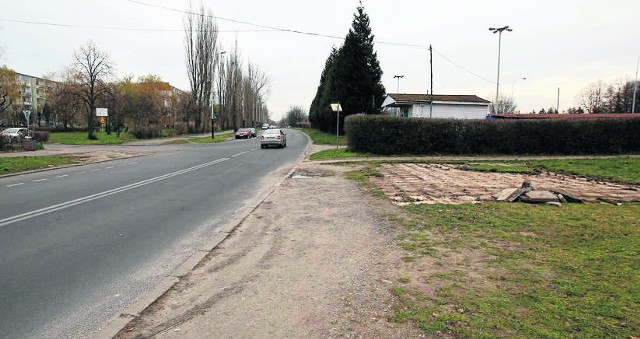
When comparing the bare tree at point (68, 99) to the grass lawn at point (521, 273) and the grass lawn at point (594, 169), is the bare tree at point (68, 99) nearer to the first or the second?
the grass lawn at point (594, 169)

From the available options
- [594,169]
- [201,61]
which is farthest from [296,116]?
[594,169]

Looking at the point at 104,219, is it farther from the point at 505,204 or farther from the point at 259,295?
the point at 505,204

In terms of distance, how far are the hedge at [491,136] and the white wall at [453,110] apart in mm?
21196

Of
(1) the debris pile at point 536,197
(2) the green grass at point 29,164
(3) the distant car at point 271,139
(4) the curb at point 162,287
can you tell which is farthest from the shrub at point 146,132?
(1) the debris pile at point 536,197

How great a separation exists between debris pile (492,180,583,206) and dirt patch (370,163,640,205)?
0.42 meters

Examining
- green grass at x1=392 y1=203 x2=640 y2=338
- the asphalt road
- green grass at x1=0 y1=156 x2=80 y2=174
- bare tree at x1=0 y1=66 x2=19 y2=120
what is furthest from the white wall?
bare tree at x1=0 y1=66 x2=19 y2=120

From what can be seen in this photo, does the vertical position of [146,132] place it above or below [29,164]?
above

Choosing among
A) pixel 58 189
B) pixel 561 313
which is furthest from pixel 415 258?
pixel 58 189

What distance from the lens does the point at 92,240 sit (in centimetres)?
648

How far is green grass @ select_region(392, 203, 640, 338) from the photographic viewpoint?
3493mm

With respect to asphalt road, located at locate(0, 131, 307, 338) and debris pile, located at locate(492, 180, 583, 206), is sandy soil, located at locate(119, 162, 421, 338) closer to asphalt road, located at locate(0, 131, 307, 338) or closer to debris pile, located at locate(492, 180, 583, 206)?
asphalt road, located at locate(0, 131, 307, 338)

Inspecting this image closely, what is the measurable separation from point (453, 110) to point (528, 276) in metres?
44.7

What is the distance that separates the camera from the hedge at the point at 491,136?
2331 cm

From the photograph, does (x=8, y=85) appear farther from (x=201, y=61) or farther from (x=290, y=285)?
(x=290, y=285)
